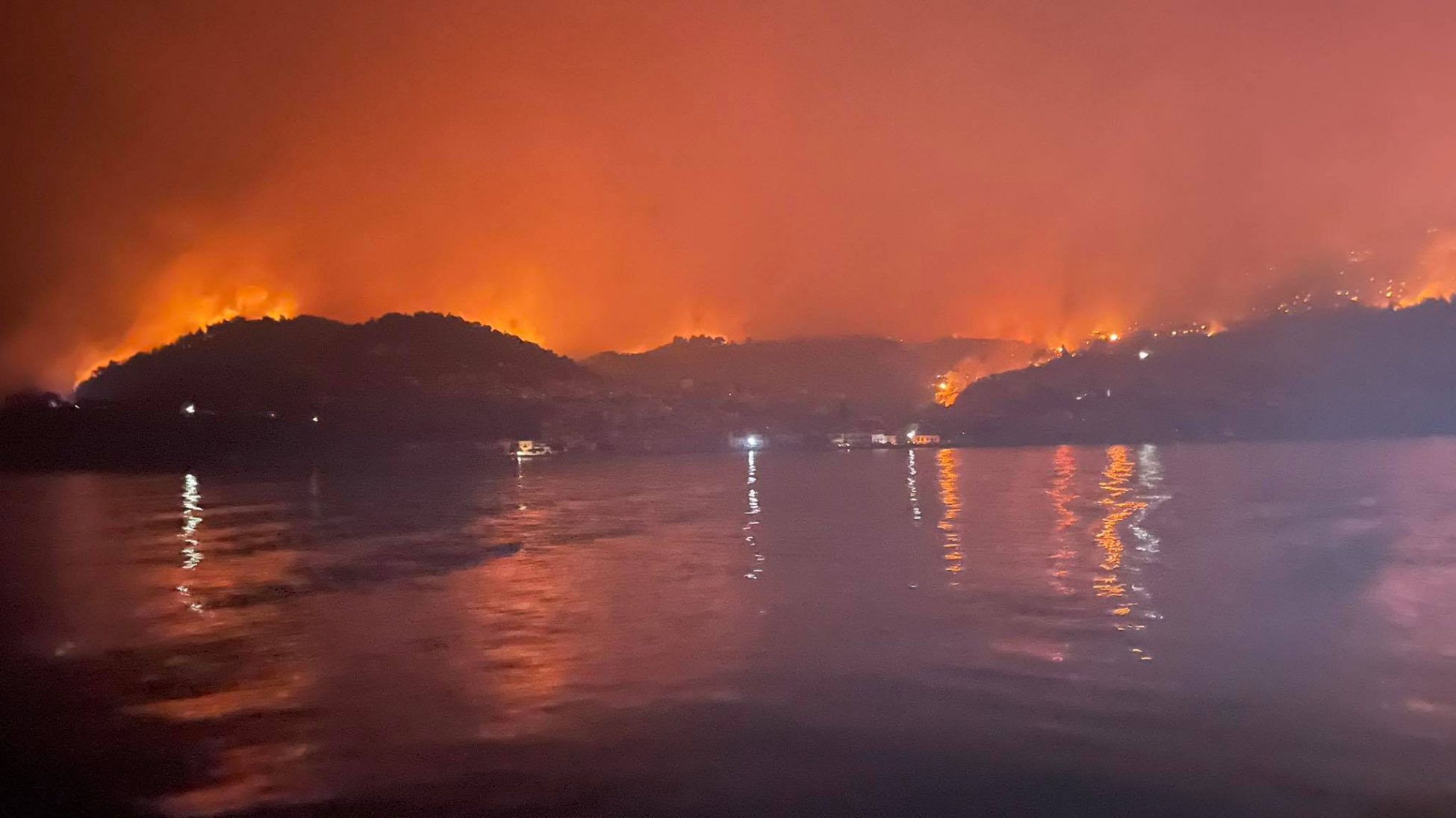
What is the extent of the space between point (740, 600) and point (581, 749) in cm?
648

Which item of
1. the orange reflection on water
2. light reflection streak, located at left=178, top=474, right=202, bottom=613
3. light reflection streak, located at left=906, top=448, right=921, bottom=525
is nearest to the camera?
the orange reflection on water

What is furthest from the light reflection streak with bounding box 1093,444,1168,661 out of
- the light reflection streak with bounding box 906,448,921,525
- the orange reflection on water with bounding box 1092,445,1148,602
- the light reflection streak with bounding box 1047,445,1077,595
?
the light reflection streak with bounding box 906,448,921,525

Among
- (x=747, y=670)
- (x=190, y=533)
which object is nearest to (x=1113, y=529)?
(x=747, y=670)

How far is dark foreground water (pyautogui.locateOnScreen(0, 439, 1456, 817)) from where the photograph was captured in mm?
6887

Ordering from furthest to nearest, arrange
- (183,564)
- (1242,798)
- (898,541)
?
(898,541) → (183,564) → (1242,798)

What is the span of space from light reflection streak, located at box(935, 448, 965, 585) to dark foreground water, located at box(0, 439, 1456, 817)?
0.20m

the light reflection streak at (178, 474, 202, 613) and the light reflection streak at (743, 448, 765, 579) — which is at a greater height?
the light reflection streak at (178, 474, 202, 613)

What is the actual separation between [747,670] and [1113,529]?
14.6 m

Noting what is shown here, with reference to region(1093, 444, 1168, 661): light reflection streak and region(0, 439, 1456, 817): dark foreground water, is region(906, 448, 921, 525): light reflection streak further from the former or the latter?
region(1093, 444, 1168, 661): light reflection streak

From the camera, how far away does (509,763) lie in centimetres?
727

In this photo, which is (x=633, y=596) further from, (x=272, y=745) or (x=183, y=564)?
(x=183, y=564)

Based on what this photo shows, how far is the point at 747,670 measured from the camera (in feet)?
32.9

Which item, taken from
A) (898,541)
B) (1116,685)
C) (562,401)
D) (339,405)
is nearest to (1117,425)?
(562,401)

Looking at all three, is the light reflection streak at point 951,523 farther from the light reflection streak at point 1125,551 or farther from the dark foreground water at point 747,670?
the light reflection streak at point 1125,551
